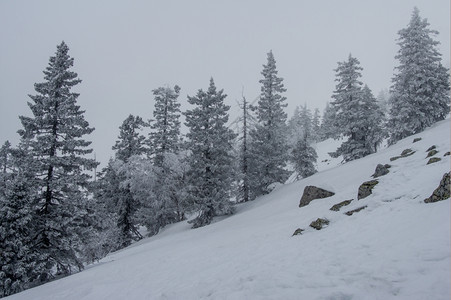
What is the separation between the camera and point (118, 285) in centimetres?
1027

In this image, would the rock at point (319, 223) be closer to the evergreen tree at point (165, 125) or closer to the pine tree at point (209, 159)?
the pine tree at point (209, 159)

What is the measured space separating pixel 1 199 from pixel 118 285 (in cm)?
930

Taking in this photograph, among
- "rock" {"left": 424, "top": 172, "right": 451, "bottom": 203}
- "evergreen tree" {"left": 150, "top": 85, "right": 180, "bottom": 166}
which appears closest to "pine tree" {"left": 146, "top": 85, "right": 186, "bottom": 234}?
"evergreen tree" {"left": 150, "top": 85, "right": 180, "bottom": 166}

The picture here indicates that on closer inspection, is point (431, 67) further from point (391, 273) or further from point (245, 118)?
point (391, 273)

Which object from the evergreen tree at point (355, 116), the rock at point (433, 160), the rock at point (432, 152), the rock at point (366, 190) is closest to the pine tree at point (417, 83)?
the evergreen tree at point (355, 116)

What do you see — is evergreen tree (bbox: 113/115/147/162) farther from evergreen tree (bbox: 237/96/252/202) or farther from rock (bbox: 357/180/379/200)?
rock (bbox: 357/180/379/200)

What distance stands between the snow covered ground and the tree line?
15.4 ft

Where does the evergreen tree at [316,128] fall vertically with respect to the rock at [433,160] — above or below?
above

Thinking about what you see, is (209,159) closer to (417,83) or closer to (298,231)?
(298,231)

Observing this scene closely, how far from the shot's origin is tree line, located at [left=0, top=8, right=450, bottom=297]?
1648 cm

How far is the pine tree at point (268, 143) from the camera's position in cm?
2830

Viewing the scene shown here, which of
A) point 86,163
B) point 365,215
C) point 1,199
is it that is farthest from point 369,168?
point 1,199

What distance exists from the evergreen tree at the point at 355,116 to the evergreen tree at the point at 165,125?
686 inches

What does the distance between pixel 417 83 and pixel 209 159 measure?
67.9ft
